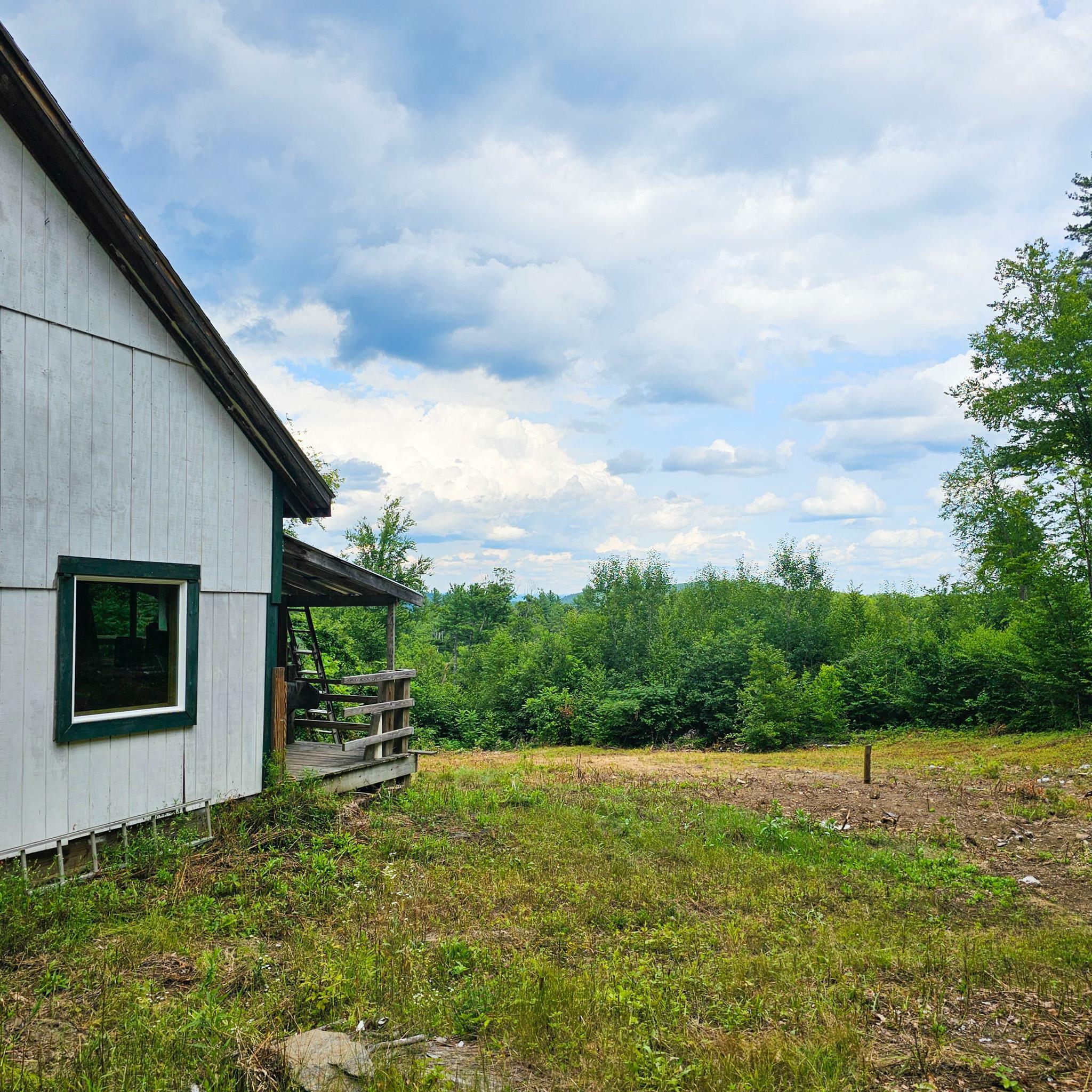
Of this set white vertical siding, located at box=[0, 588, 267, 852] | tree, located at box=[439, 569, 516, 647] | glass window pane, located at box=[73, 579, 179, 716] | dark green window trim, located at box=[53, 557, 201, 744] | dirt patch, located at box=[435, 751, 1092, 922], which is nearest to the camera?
white vertical siding, located at box=[0, 588, 267, 852]

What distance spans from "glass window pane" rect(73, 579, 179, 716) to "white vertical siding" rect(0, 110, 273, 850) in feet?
1.02

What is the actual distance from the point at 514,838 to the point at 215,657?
4.15 m

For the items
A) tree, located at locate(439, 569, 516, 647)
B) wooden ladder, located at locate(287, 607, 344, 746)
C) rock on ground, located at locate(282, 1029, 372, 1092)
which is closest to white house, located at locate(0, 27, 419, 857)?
wooden ladder, located at locate(287, 607, 344, 746)

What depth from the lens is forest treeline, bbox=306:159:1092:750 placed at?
21.3 m

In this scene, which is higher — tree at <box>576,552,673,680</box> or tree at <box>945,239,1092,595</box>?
tree at <box>945,239,1092,595</box>

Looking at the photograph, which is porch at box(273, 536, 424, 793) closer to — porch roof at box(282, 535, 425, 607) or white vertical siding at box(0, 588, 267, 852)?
porch roof at box(282, 535, 425, 607)

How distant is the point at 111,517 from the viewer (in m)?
7.14

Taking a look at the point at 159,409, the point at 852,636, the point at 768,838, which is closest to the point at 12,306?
the point at 159,409

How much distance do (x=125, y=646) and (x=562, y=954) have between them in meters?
5.16

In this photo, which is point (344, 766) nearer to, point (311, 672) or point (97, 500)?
point (311, 672)

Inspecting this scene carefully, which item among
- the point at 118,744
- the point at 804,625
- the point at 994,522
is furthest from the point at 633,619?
the point at 118,744

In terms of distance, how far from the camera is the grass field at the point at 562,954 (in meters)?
4.06

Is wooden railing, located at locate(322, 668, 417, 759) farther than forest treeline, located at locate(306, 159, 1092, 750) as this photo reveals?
No

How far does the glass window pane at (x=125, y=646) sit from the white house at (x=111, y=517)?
2 centimetres
